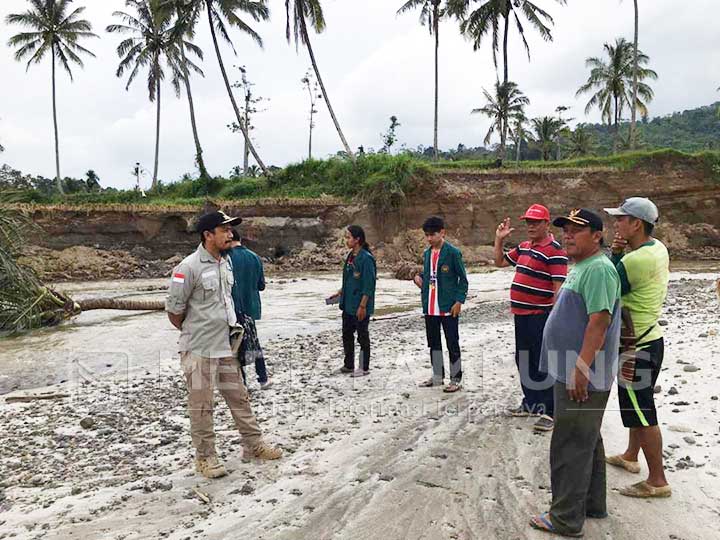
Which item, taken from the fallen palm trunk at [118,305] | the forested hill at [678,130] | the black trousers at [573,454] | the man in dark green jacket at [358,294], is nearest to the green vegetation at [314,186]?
the fallen palm trunk at [118,305]

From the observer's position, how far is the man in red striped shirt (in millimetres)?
4625

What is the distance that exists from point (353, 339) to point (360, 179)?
22.7m

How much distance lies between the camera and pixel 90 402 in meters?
5.89

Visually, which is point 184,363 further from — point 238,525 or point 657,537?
point 657,537

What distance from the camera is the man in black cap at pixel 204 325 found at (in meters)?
3.83

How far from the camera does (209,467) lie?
12.5 ft

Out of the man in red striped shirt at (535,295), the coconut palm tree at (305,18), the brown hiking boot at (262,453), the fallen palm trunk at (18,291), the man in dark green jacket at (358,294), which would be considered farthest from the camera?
the coconut palm tree at (305,18)

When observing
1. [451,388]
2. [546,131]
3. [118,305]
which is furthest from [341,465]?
[546,131]

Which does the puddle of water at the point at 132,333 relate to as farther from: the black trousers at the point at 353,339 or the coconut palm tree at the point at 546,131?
the coconut palm tree at the point at 546,131

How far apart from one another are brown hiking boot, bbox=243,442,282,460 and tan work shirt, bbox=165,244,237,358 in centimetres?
72

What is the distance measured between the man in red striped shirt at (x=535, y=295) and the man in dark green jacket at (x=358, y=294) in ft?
6.20

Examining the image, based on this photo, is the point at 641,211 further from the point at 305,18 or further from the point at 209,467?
the point at 305,18

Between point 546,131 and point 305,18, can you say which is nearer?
point 305,18

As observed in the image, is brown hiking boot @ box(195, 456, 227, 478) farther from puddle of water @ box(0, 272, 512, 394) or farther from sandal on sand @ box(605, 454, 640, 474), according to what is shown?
puddle of water @ box(0, 272, 512, 394)
